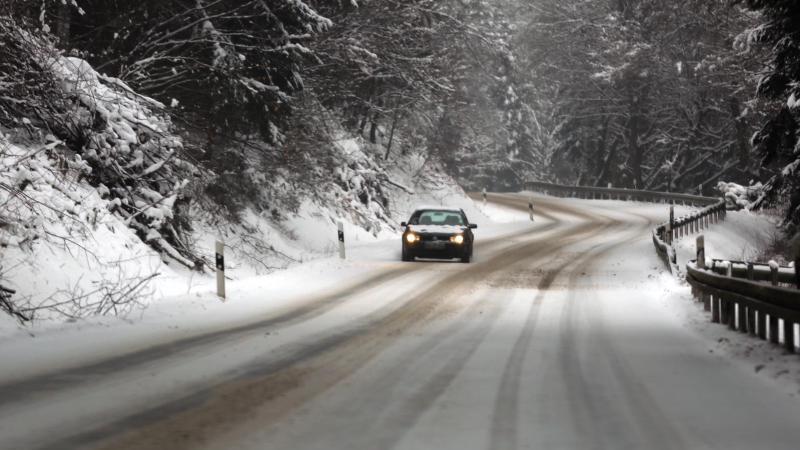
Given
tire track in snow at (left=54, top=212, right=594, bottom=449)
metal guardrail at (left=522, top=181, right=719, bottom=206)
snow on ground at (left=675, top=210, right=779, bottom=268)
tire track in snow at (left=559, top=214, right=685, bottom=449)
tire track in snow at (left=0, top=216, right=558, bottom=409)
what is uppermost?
metal guardrail at (left=522, top=181, right=719, bottom=206)

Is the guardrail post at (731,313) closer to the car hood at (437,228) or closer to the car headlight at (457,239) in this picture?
the car headlight at (457,239)

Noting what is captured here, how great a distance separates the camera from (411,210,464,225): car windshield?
23344mm

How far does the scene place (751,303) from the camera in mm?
10094

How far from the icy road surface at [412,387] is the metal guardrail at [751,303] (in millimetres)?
652

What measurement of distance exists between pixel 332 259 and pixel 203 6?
22.2 ft

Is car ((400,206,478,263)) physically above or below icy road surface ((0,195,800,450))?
above

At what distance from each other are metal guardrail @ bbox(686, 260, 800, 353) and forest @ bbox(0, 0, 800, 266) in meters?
7.28

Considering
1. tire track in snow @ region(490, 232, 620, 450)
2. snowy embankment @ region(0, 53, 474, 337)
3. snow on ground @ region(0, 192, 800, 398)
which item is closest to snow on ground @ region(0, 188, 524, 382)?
snow on ground @ region(0, 192, 800, 398)

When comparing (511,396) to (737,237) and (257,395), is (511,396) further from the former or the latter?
(737,237)

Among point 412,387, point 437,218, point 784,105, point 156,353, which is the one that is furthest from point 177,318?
point 784,105

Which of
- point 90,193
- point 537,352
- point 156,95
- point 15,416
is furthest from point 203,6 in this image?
point 15,416

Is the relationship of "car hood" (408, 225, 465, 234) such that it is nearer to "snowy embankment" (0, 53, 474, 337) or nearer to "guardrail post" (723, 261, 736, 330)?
"snowy embankment" (0, 53, 474, 337)

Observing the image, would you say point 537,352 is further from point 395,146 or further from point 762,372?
point 395,146

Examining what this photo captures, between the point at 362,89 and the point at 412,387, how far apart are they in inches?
1125
